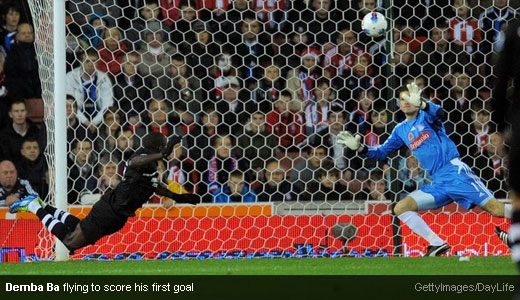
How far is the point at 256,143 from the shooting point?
1220cm

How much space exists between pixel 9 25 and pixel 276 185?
3.65 metres

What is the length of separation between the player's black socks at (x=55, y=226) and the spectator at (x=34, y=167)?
1.93 m

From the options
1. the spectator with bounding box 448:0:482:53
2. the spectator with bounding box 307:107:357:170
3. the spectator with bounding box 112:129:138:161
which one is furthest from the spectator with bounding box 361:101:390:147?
the spectator with bounding box 112:129:138:161

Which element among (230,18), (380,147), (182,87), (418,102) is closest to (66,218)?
(182,87)

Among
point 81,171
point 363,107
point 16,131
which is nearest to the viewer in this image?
point 81,171

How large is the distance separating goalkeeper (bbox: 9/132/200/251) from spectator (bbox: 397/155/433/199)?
103 inches

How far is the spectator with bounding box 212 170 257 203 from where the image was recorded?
39.0 feet

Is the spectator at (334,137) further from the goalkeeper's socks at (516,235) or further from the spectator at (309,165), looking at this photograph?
the goalkeeper's socks at (516,235)

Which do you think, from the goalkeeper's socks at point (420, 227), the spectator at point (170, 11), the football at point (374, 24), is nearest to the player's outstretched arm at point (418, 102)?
the football at point (374, 24)

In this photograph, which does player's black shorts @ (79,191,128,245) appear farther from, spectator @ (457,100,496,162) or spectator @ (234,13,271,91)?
spectator @ (457,100,496,162)

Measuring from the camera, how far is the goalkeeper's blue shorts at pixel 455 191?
1008 centimetres

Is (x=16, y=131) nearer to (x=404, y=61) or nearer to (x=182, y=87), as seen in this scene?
(x=182, y=87)

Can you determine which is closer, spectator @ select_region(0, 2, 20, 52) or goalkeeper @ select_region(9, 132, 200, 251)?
goalkeeper @ select_region(9, 132, 200, 251)

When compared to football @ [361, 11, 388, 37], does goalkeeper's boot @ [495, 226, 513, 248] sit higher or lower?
lower
